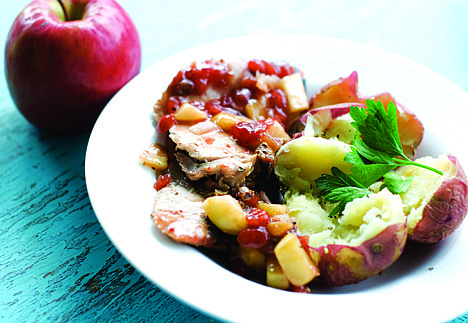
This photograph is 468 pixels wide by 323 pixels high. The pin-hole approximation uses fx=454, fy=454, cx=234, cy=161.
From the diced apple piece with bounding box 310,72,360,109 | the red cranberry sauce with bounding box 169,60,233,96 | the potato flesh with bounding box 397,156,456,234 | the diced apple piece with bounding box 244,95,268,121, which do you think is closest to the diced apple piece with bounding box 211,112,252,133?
the diced apple piece with bounding box 244,95,268,121

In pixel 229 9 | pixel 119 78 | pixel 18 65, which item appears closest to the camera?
pixel 18 65

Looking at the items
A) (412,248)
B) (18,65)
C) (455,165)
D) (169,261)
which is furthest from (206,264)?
(18,65)

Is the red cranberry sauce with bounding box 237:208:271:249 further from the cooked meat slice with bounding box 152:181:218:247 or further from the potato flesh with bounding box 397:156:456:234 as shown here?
the potato flesh with bounding box 397:156:456:234

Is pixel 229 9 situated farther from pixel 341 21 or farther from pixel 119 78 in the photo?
pixel 119 78

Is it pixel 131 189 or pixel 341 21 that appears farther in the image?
pixel 341 21

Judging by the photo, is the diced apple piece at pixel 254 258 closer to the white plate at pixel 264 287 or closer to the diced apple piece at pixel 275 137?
the white plate at pixel 264 287

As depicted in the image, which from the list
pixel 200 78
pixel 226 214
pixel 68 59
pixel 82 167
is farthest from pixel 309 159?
pixel 68 59

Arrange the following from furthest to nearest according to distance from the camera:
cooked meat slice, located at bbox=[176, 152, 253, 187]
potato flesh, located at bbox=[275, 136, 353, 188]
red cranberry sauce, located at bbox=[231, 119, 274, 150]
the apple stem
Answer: the apple stem, red cranberry sauce, located at bbox=[231, 119, 274, 150], potato flesh, located at bbox=[275, 136, 353, 188], cooked meat slice, located at bbox=[176, 152, 253, 187]

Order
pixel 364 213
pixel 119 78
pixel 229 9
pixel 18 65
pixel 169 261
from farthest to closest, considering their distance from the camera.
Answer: pixel 229 9, pixel 119 78, pixel 18 65, pixel 364 213, pixel 169 261
